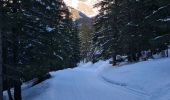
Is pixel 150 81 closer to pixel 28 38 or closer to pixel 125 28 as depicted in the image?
pixel 28 38

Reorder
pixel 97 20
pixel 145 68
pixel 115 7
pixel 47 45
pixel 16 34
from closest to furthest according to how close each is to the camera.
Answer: pixel 16 34, pixel 47 45, pixel 145 68, pixel 115 7, pixel 97 20

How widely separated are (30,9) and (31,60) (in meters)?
2.93

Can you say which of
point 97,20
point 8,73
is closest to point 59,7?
point 8,73

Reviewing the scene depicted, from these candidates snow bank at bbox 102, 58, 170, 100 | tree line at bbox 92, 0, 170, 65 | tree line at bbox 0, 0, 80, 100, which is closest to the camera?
snow bank at bbox 102, 58, 170, 100

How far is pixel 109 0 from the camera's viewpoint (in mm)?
38156

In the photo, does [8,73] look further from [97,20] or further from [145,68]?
[97,20]

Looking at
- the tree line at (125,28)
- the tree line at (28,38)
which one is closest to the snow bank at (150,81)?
the tree line at (125,28)

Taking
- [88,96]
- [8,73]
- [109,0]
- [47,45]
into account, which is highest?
[109,0]

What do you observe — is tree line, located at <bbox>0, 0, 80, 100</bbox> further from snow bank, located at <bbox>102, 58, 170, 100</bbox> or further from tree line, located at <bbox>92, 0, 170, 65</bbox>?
tree line, located at <bbox>92, 0, 170, 65</bbox>

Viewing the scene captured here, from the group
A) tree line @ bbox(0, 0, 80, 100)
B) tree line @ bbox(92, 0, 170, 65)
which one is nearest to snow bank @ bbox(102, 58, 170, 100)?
tree line @ bbox(92, 0, 170, 65)

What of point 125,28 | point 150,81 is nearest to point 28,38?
point 150,81

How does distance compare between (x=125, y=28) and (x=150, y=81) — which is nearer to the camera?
(x=150, y=81)

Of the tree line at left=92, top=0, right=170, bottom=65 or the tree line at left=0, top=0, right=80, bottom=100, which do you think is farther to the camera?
the tree line at left=92, top=0, right=170, bottom=65

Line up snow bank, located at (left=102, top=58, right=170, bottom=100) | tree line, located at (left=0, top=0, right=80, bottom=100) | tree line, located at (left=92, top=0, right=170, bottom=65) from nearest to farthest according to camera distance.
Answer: snow bank, located at (left=102, top=58, right=170, bottom=100) < tree line, located at (left=0, top=0, right=80, bottom=100) < tree line, located at (left=92, top=0, right=170, bottom=65)
